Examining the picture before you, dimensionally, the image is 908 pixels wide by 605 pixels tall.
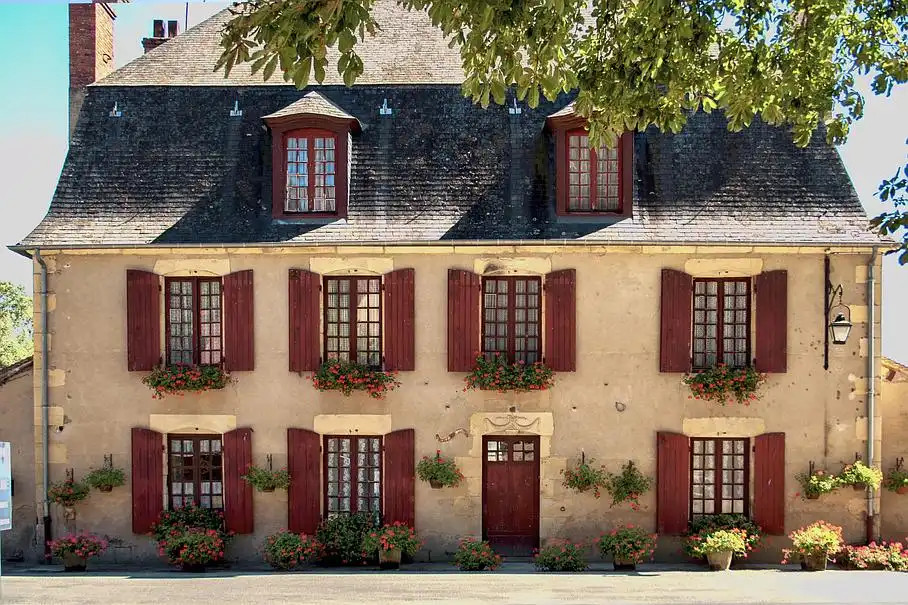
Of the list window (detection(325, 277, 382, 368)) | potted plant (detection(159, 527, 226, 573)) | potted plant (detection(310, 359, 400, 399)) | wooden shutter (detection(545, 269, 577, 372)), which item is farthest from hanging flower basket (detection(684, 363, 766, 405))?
potted plant (detection(159, 527, 226, 573))

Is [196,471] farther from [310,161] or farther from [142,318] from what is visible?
[310,161]

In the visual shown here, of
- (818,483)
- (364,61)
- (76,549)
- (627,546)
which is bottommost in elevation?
(76,549)

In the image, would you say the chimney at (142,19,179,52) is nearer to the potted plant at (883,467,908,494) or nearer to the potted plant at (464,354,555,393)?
the potted plant at (464,354,555,393)

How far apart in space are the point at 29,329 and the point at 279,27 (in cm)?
3776

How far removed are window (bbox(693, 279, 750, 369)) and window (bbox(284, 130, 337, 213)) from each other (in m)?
5.92

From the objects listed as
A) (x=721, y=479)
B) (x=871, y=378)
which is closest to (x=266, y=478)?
(x=721, y=479)

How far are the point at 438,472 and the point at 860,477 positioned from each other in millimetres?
6264

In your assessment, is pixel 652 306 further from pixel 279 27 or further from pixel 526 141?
pixel 279 27

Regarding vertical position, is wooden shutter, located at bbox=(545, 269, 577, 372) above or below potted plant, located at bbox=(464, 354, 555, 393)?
above

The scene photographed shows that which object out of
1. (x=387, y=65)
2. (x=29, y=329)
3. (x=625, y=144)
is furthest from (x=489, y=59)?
(x=29, y=329)

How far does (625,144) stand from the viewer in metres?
12.3

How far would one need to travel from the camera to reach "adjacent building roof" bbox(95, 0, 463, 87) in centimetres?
1362

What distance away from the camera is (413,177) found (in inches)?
500

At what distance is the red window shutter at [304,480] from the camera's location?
12203 millimetres
